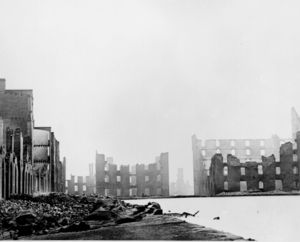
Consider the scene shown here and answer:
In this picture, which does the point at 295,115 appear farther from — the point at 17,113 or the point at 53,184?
the point at 17,113

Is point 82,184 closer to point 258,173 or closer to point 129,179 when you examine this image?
point 129,179

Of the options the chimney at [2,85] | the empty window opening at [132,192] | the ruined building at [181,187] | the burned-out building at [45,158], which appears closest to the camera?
the chimney at [2,85]

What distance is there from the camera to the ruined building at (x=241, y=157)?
5888 centimetres

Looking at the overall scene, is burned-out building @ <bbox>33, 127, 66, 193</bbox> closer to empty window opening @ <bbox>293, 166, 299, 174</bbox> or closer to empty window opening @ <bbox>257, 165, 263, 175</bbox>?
empty window opening @ <bbox>293, 166, 299, 174</bbox>

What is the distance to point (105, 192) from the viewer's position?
67.1 meters

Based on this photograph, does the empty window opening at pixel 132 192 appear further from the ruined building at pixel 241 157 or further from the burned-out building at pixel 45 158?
the burned-out building at pixel 45 158

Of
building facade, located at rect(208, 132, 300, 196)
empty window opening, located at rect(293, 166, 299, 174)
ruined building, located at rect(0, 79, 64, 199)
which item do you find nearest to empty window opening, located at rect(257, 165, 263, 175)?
building facade, located at rect(208, 132, 300, 196)

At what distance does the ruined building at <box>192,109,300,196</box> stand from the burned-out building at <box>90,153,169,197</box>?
165 inches

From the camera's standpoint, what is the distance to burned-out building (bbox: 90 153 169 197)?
2559 inches

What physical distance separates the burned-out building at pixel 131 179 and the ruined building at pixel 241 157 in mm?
4199

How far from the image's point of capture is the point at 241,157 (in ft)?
221

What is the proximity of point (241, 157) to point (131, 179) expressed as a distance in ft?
46.8

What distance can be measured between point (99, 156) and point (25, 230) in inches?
1976

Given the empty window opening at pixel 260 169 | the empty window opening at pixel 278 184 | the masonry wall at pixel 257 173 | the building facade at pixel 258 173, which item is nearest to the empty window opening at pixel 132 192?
the building facade at pixel 258 173
